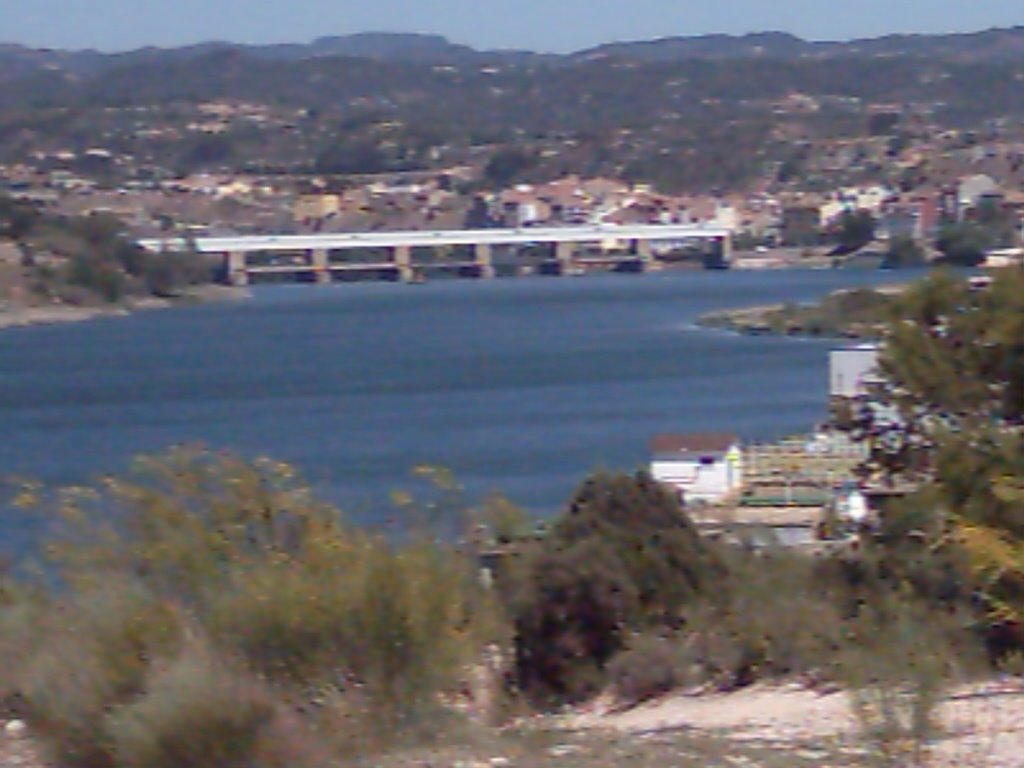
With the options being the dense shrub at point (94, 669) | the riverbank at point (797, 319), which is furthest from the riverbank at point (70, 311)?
the dense shrub at point (94, 669)

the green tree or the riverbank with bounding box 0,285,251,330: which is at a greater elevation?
the green tree

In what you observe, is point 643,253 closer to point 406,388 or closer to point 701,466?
point 406,388

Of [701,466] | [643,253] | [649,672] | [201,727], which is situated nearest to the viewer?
[201,727]

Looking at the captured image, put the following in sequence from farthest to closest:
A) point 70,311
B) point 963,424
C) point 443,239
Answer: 1. point 443,239
2. point 70,311
3. point 963,424

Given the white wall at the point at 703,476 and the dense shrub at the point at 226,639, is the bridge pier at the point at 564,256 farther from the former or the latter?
the dense shrub at the point at 226,639

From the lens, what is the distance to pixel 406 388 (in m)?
41.1

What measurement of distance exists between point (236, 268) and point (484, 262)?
37.8 feet

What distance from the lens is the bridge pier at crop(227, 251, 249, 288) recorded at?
8344 cm

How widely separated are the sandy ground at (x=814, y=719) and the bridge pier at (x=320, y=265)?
79800 mm

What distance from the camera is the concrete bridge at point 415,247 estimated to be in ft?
275

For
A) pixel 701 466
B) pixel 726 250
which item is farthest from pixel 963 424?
pixel 726 250

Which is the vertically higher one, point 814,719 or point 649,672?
point 814,719

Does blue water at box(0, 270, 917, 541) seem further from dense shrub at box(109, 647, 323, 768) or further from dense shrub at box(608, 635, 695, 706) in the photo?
dense shrub at box(109, 647, 323, 768)

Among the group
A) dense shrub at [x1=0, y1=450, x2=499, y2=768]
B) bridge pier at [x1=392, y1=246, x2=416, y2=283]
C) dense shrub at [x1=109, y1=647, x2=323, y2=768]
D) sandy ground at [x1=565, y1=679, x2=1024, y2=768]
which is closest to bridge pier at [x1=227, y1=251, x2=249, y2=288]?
bridge pier at [x1=392, y1=246, x2=416, y2=283]
